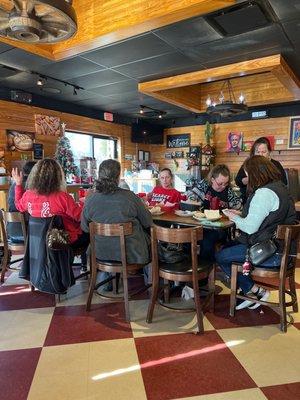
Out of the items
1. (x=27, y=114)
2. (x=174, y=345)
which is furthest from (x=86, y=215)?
(x=27, y=114)

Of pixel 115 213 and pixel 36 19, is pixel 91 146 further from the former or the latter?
pixel 36 19

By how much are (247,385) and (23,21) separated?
2679mm

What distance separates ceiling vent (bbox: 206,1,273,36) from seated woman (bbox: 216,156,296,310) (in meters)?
1.53

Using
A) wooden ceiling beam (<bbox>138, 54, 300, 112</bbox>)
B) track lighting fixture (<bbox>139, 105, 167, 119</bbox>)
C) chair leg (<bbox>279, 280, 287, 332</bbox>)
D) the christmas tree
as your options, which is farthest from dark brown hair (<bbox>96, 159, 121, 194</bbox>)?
track lighting fixture (<bbox>139, 105, 167, 119</bbox>)

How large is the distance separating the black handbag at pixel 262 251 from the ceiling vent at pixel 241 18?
2.22 m

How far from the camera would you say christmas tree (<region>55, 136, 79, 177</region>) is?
6137mm

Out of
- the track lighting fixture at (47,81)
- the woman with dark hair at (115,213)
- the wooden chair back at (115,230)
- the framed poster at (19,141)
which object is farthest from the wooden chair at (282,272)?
the framed poster at (19,141)

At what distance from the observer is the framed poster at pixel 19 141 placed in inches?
216

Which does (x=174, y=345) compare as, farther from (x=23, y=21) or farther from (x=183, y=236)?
(x=23, y=21)

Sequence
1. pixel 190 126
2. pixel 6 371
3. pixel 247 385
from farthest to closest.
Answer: pixel 190 126 → pixel 6 371 → pixel 247 385

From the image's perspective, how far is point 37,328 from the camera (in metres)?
2.38

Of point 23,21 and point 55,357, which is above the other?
point 23,21

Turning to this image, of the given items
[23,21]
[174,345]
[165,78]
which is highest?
[165,78]

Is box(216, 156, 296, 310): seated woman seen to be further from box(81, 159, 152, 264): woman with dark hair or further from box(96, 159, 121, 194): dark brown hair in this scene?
box(96, 159, 121, 194): dark brown hair
